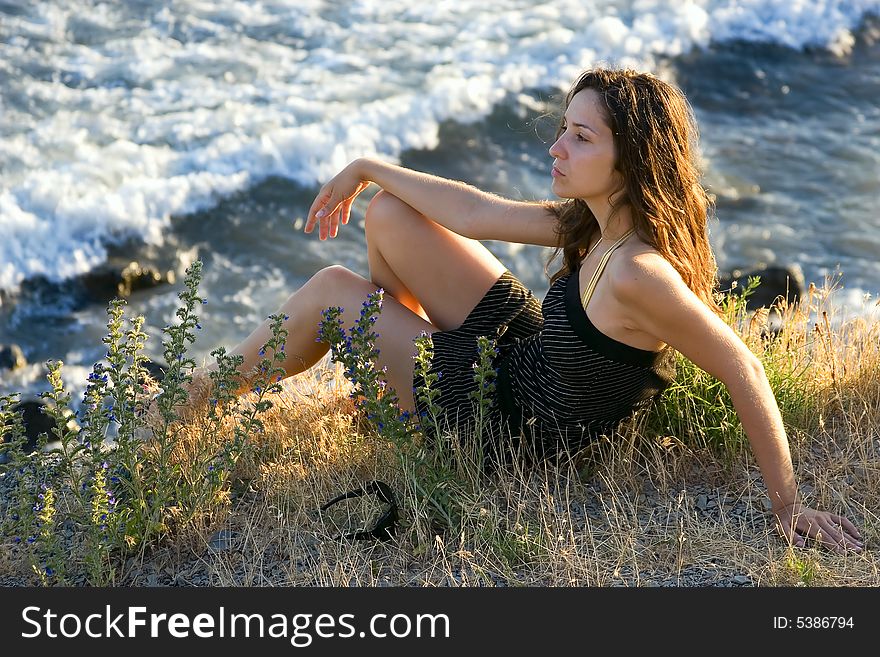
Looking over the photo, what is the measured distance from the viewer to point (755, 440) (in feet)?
10.3

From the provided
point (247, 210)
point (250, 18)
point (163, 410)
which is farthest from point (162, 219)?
point (163, 410)

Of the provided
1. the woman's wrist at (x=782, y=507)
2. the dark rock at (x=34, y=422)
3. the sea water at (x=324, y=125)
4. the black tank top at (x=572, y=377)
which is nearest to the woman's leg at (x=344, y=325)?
the black tank top at (x=572, y=377)

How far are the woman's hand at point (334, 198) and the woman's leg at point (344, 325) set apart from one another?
1.15 ft

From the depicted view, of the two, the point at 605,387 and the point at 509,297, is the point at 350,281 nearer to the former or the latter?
the point at 509,297

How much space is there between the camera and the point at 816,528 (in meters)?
3.13

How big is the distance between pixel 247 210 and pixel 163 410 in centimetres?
514

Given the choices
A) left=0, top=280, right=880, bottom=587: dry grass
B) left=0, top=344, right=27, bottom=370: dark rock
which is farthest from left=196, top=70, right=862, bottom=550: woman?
left=0, top=344, right=27, bottom=370: dark rock

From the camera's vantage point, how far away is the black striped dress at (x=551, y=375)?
3.38 metres

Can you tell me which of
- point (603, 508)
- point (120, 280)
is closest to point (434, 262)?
point (603, 508)

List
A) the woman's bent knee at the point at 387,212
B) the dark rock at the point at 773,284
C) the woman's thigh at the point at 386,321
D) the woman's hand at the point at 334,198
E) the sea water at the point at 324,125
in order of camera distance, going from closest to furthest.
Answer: the woman's thigh at the point at 386,321 < the woman's bent knee at the point at 387,212 < the woman's hand at the point at 334,198 < the dark rock at the point at 773,284 < the sea water at the point at 324,125

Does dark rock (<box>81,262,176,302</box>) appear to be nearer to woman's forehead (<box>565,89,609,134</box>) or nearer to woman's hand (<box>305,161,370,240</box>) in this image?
woman's hand (<box>305,161,370,240</box>)

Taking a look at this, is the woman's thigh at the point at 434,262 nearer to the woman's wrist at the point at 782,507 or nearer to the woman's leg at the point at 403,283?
the woman's leg at the point at 403,283

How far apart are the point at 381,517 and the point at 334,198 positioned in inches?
53.4

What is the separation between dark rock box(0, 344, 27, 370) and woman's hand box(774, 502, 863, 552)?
471 cm
